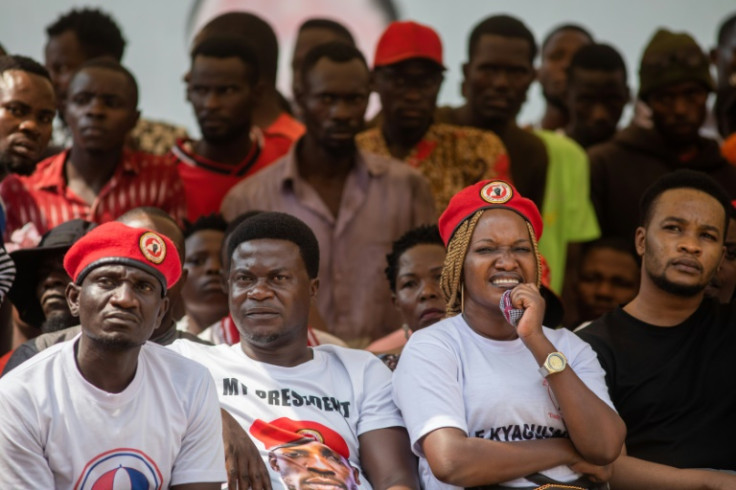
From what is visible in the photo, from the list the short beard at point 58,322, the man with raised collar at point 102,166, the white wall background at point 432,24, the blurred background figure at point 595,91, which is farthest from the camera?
the white wall background at point 432,24

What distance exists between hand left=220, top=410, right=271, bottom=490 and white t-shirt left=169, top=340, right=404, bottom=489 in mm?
101

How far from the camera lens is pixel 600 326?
16.6 ft

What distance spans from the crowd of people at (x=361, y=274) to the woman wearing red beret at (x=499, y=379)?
1 centimetres

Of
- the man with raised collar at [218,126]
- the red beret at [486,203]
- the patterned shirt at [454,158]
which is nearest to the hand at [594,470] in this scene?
the red beret at [486,203]

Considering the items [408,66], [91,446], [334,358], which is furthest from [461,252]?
[408,66]

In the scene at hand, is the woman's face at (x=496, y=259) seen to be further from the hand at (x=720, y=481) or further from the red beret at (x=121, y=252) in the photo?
the red beret at (x=121, y=252)

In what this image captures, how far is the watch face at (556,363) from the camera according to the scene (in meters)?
4.33

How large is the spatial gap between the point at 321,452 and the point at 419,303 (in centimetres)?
122

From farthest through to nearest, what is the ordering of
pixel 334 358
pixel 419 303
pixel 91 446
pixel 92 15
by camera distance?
1. pixel 92 15
2. pixel 419 303
3. pixel 334 358
4. pixel 91 446

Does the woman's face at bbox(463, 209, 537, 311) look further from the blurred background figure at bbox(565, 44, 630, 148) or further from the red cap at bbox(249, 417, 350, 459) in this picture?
the blurred background figure at bbox(565, 44, 630, 148)

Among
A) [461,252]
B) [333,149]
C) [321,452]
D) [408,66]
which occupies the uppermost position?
[408,66]

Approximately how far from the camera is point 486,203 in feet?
15.5

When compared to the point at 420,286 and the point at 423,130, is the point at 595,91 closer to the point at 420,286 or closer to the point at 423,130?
the point at 423,130

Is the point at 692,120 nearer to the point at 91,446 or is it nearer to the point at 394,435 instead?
the point at 394,435
